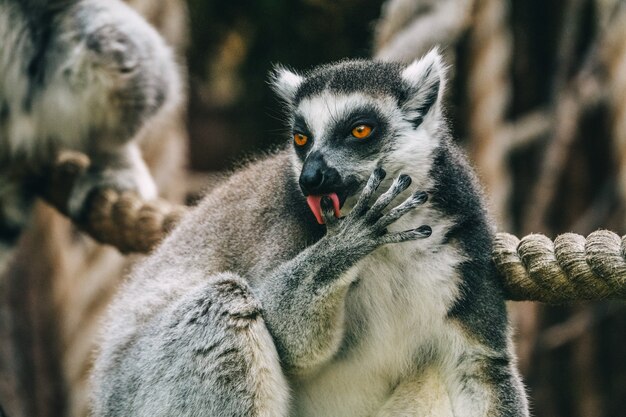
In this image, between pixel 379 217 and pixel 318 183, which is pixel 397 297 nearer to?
pixel 379 217

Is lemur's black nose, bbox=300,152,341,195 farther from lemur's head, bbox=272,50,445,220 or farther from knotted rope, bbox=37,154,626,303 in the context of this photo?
knotted rope, bbox=37,154,626,303

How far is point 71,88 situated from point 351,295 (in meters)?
2.68

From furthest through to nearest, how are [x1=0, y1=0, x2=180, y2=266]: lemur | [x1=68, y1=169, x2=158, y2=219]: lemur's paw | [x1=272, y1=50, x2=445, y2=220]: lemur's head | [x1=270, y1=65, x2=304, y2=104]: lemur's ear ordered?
1. [x1=68, y1=169, x2=158, y2=219]: lemur's paw
2. [x1=0, y1=0, x2=180, y2=266]: lemur
3. [x1=270, y1=65, x2=304, y2=104]: lemur's ear
4. [x1=272, y1=50, x2=445, y2=220]: lemur's head

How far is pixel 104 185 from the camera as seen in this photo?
541 cm

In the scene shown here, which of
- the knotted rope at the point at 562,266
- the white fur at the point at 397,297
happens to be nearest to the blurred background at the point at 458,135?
the white fur at the point at 397,297

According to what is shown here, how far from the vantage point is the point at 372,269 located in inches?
133

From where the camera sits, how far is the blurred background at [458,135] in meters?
6.23

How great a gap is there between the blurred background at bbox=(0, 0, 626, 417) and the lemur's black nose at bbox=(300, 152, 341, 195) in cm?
220

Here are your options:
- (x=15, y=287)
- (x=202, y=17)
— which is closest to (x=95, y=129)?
(x=15, y=287)

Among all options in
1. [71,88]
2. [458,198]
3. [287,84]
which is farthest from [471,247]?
[71,88]

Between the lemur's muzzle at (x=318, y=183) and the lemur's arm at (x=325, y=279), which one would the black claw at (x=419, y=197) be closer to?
the lemur's arm at (x=325, y=279)

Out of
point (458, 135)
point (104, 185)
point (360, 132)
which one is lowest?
point (104, 185)

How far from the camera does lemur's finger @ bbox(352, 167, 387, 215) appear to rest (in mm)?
3076

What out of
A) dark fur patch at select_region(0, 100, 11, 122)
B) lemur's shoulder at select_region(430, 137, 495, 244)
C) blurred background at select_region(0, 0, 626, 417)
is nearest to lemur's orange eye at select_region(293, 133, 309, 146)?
lemur's shoulder at select_region(430, 137, 495, 244)
